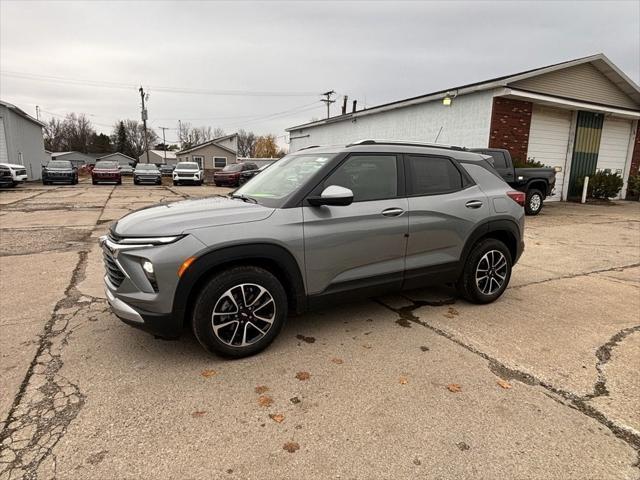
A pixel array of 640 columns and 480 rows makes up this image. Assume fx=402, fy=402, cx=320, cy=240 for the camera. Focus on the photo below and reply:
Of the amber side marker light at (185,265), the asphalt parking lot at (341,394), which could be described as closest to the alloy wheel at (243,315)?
the asphalt parking lot at (341,394)

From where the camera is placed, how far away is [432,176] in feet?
13.4

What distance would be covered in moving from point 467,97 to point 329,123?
11.2 m

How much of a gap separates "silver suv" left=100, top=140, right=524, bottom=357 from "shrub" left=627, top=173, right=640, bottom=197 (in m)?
19.6

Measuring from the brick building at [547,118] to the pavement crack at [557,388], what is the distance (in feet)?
39.3

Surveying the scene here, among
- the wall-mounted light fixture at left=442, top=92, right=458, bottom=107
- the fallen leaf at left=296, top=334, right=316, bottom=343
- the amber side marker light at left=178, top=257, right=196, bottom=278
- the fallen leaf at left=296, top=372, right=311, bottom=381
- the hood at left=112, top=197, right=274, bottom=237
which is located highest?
the wall-mounted light fixture at left=442, top=92, right=458, bottom=107

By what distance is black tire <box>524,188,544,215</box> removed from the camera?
41.7 feet

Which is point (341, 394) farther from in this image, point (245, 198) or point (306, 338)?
point (245, 198)

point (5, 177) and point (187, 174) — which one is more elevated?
point (187, 174)

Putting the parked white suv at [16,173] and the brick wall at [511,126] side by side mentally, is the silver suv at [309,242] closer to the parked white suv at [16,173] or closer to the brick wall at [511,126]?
the brick wall at [511,126]

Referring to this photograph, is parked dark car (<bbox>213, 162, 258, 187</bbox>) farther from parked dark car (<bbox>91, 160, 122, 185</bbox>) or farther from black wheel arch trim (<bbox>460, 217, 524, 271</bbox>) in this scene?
black wheel arch trim (<bbox>460, 217, 524, 271</bbox>)

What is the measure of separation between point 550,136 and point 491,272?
47.6 ft

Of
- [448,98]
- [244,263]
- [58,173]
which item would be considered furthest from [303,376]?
[58,173]

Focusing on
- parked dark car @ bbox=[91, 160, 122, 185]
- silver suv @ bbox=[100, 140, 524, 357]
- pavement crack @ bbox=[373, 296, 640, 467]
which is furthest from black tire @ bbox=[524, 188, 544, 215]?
parked dark car @ bbox=[91, 160, 122, 185]

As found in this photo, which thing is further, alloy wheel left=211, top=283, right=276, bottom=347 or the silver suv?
alloy wheel left=211, top=283, right=276, bottom=347
